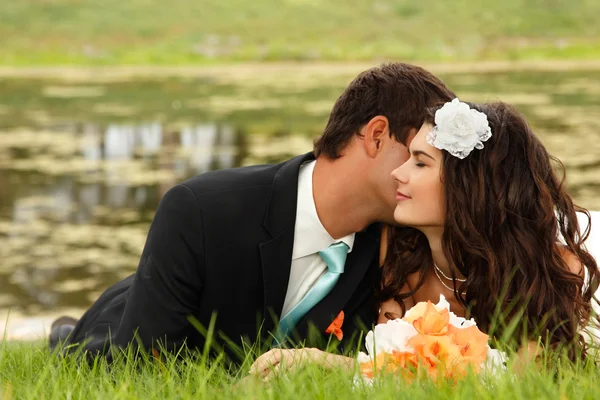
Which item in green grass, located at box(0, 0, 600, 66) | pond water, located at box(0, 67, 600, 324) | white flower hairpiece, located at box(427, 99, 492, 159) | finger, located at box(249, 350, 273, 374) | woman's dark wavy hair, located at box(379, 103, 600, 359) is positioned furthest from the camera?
green grass, located at box(0, 0, 600, 66)

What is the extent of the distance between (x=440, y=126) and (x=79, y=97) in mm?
18006

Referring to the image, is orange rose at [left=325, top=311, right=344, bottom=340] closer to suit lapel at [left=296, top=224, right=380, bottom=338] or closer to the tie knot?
suit lapel at [left=296, top=224, right=380, bottom=338]

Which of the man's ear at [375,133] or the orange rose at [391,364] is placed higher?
the man's ear at [375,133]

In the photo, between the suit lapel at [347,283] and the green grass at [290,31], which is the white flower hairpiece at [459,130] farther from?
the green grass at [290,31]

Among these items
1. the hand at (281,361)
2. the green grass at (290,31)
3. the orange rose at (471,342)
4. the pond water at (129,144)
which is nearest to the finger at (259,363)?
the hand at (281,361)

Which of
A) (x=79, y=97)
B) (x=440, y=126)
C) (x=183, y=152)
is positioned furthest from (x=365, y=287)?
(x=79, y=97)

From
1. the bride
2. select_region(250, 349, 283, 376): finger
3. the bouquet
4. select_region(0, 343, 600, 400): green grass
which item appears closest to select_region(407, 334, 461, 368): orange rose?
the bouquet

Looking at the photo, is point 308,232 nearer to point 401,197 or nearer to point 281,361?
point 401,197

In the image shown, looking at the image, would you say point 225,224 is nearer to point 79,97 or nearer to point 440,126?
point 440,126

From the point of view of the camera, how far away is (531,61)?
2759 cm

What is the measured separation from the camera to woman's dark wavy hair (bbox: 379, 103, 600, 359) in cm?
326

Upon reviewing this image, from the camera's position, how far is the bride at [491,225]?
321 cm

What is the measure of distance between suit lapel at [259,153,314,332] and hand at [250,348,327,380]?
26.8 inches

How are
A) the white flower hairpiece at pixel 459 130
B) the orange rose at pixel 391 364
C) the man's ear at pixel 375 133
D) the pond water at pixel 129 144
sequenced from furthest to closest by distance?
the pond water at pixel 129 144 → the man's ear at pixel 375 133 → the white flower hairpiece at pixel 459 130 → the orange rose at pixel 391 364
